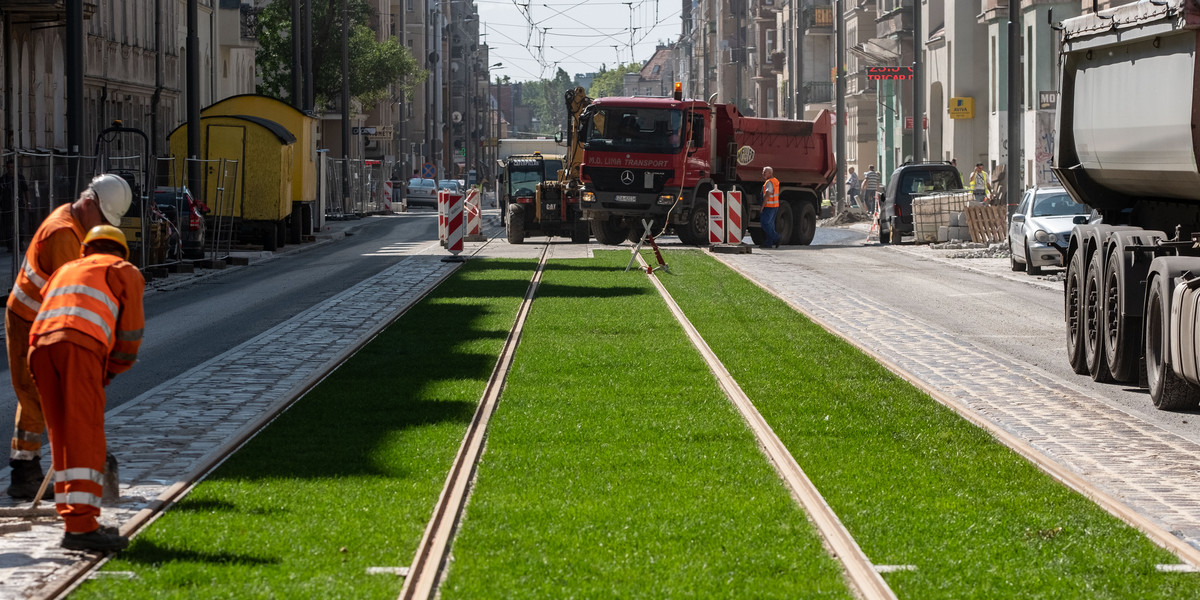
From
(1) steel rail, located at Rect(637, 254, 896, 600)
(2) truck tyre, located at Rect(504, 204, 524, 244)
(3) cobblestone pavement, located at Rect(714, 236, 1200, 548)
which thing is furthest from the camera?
(2) truck tyre, located at Rect(504, 204, 524, 244)

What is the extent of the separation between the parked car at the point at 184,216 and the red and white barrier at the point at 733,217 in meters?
10.3

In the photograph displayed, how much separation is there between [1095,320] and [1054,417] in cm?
265

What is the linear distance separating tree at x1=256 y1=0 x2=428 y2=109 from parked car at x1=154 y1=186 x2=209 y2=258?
3763 centimetres

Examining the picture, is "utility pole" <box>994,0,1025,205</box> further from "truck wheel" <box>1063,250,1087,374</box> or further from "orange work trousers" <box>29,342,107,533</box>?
"orange work trousers" <box>29,342,107,533</box>

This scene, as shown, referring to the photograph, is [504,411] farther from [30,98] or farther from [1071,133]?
[30,98]

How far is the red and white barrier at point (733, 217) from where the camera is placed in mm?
36500

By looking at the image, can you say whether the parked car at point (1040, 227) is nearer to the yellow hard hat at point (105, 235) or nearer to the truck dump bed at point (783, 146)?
the truck dump bed at point (783, 146)

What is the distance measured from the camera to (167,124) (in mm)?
57562

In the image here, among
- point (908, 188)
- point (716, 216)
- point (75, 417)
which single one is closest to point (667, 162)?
point (716, 216)

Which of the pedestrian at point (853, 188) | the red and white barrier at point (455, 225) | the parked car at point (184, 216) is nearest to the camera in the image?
the parked car at point (184, 216)

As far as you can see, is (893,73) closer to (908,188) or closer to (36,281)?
(908,188)

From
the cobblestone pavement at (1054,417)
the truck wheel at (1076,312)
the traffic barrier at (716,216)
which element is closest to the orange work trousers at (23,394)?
the cobblestone pavement at (1054,417)

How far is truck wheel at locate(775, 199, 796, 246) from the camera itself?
41062 mm

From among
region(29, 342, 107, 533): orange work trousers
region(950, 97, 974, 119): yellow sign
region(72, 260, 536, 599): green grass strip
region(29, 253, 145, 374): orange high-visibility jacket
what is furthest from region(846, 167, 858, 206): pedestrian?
region(29, 342, 107, 533): orange work trousers
